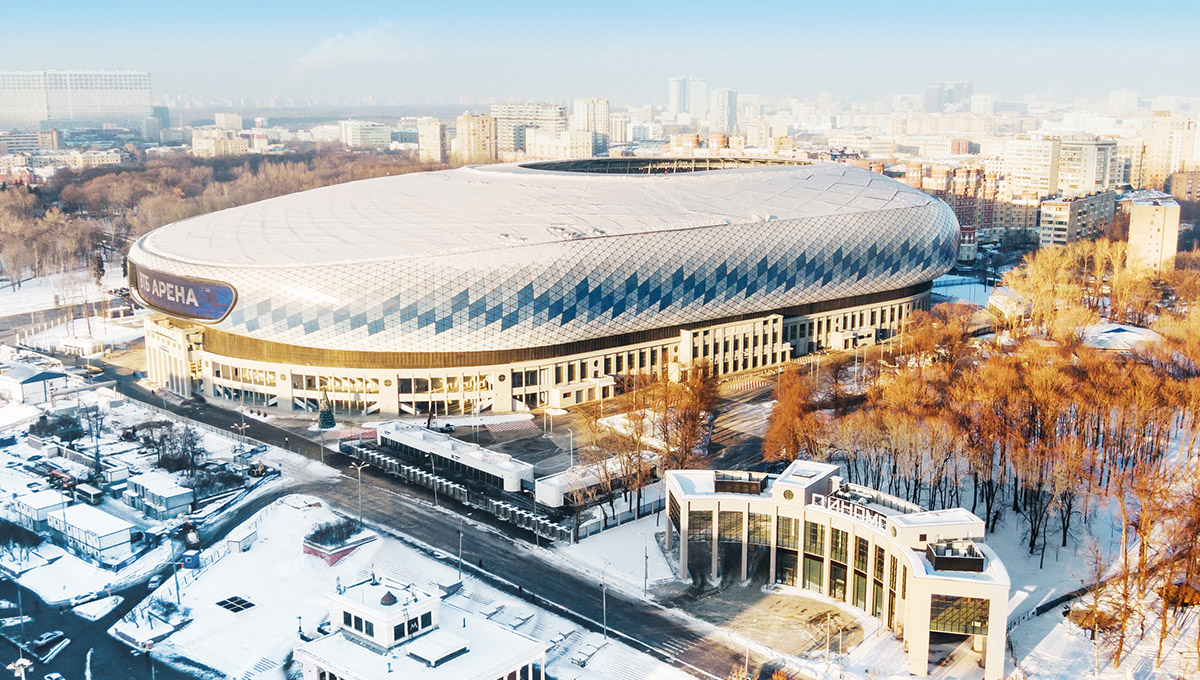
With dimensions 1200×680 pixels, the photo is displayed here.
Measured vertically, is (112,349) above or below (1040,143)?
below

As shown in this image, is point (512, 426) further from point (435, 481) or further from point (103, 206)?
point (103, 206)

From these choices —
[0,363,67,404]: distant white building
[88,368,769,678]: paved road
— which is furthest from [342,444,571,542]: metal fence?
[0,363,67,404]: distant white building

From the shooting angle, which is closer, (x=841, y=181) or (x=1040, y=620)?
(x=1040, y=620)

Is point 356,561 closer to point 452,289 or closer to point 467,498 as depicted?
point 467,498

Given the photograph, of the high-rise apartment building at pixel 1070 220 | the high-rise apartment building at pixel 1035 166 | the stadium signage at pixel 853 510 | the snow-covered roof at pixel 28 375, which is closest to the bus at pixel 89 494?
the snow-covered roof at pixel 28 375

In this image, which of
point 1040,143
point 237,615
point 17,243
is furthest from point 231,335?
point 1040,143

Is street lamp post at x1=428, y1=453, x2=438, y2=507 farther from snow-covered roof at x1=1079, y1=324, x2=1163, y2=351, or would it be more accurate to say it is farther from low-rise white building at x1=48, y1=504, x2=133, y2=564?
snow-covered roof at x1=1079, y1=324, x2=1163, y2=351
